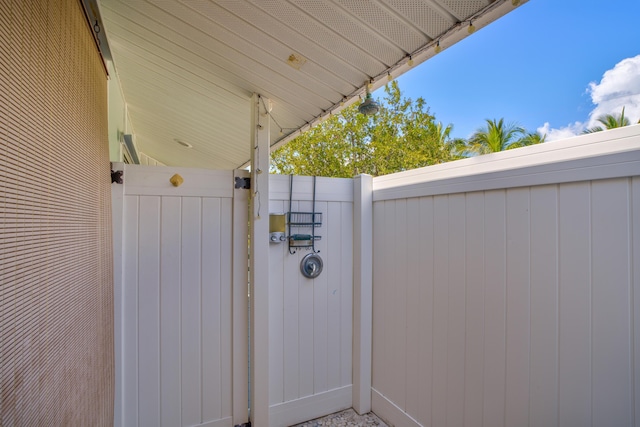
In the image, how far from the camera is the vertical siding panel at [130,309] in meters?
1.74

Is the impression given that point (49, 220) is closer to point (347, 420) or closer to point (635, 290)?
point (635, 290)

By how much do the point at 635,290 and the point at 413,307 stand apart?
113 centimetres

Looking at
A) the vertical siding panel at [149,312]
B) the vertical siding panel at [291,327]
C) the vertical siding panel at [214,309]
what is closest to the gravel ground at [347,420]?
the vertical siding panel at [291,327]

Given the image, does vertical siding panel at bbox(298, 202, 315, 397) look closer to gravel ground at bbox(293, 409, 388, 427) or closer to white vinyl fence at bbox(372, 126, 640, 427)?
gravel ground at bbox(293, 409, 388, 427)

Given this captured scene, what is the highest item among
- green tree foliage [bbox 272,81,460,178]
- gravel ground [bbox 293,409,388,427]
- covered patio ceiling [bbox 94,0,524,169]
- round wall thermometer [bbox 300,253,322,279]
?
green tree foliage [bbox 272,81,460,178]

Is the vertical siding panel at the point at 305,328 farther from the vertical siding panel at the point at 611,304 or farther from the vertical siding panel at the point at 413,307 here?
the vertical siding panel at the point at 611,304

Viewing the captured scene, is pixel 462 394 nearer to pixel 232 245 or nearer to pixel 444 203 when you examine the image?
pixel 444 203

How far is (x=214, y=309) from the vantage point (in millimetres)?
1936

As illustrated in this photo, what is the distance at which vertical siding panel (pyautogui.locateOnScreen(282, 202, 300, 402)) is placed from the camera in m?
2.16

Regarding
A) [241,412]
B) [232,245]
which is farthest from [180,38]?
[241,412]

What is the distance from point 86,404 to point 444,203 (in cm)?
193

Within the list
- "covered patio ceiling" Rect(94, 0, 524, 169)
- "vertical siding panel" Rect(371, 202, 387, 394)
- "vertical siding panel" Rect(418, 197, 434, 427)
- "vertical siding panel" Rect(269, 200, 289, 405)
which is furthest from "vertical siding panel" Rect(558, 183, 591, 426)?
"vertical siding panel" Rect(269, 200, 289, 405)

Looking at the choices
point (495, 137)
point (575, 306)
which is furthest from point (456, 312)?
point (495, 137)

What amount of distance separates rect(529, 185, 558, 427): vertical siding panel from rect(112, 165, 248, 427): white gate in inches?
65.5
